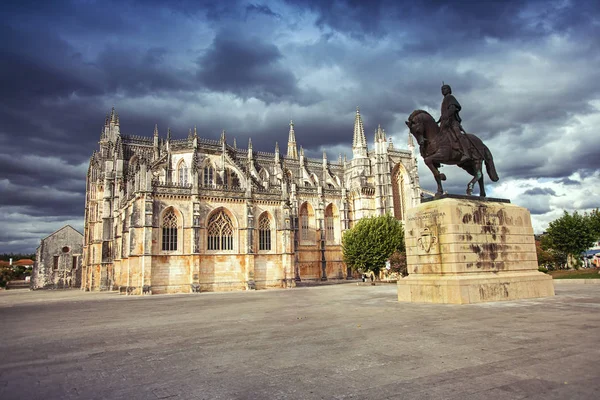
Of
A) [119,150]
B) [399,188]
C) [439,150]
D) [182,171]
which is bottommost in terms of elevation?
[439,150]

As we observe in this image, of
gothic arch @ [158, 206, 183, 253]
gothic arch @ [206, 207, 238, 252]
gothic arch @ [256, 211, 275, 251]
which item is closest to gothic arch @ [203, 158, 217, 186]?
gothic arch @ [256, 211, 275, 251]

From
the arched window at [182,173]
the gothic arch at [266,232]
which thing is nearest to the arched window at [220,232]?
the gothic arch at [266,232]

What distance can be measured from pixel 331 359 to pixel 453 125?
456 inches

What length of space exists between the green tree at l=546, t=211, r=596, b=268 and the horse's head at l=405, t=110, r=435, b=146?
33612 millimetres

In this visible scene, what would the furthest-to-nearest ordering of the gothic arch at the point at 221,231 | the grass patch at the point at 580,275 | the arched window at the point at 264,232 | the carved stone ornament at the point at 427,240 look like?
the arched window at the point at 264,232 < the gothic arch at the point at 221,231 < the grass patch at the point at 580,275 < the carved stone ornament at the point at 427,240

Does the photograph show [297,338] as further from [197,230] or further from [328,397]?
[197,230]

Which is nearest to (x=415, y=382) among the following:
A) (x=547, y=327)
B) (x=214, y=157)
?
(x=547, y=327)

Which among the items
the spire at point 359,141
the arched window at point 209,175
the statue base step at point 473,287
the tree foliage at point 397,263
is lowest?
the statue base step at point 473,287

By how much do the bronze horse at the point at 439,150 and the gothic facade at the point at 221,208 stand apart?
77.1 ft

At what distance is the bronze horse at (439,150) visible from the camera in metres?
15.2

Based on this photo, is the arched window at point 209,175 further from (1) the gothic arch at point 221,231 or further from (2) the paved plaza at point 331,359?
(2) the paved plaza at point 331,359

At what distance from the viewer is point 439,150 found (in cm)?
1519

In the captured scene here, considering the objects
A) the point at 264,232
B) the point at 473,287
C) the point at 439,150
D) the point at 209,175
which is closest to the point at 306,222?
the point at 209,175

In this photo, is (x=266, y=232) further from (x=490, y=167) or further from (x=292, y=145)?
(x=292, y=145)
